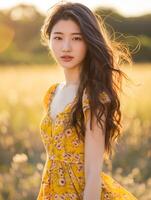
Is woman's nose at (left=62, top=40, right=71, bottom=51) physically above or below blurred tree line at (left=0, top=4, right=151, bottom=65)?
below

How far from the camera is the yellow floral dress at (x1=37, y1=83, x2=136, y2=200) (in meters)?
3.13

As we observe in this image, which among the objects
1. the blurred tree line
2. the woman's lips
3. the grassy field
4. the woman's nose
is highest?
the blurred tree line

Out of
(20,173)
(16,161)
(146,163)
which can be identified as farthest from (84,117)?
(146,163)

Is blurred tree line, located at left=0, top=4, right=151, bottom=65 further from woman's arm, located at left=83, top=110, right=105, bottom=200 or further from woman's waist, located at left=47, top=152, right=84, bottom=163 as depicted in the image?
woman's arm, located at left=83, top=110, right=105, bottom=200

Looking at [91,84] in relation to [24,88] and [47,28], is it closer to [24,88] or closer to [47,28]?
[47,28]

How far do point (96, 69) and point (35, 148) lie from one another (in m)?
3.42

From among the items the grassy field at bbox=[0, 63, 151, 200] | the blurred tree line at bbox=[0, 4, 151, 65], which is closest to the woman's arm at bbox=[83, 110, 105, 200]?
the grassy field at bbox=[0, 63, 151, 200]

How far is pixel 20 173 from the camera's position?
17.1 feet

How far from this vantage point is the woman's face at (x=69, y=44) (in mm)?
3178

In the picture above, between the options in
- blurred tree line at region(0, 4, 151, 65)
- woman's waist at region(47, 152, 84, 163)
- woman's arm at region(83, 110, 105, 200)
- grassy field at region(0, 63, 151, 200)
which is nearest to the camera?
woman's arm at region(83, 110, 105, 200)

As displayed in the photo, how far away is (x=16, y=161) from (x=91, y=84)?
5.64ft

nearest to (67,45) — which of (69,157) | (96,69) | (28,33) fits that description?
(96,69)

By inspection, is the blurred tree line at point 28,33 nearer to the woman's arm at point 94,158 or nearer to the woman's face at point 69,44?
the woman's face at point 69,44

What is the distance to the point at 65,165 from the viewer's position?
318cm
